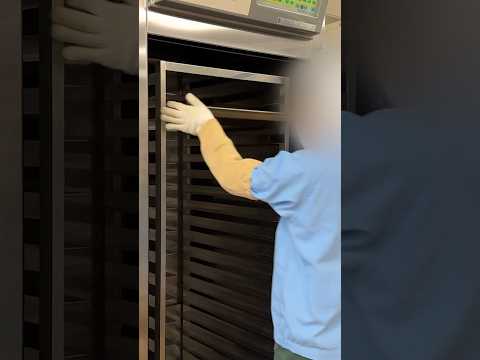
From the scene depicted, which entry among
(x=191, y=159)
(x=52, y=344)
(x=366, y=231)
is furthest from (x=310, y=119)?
(x=52, y=344)

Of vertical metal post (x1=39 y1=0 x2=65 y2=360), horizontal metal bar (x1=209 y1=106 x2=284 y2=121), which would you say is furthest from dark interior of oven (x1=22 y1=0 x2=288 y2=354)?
horizontal metal bar (x1=209 y1=106 x2=284 y2=121)

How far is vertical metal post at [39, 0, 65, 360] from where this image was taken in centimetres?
44

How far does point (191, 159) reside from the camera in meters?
1.46

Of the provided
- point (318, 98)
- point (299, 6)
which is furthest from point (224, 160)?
point (299, 6)

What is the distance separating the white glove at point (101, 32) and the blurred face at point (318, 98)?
26.9 inches

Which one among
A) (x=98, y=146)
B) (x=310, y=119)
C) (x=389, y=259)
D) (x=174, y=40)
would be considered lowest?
(x=389, y=259)

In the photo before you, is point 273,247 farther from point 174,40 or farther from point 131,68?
point 131,68

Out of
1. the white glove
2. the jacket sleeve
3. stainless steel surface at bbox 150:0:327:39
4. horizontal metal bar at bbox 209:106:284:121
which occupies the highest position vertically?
stainless steel surface at bbox 150:0:327:39

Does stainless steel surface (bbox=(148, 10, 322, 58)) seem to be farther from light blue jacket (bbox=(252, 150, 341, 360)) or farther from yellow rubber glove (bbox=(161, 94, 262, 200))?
light blue jacket (bbox=(252, 150, 341, 360))

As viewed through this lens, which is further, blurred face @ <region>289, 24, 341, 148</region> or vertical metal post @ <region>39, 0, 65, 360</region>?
blurred face @ <region>289, 24, 341, 148</region>

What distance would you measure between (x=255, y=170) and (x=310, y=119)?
0.21m

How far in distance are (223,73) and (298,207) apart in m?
0.41

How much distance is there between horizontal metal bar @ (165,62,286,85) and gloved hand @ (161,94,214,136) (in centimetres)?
8

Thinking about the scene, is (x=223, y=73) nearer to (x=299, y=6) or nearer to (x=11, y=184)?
(x=299, y=6)
